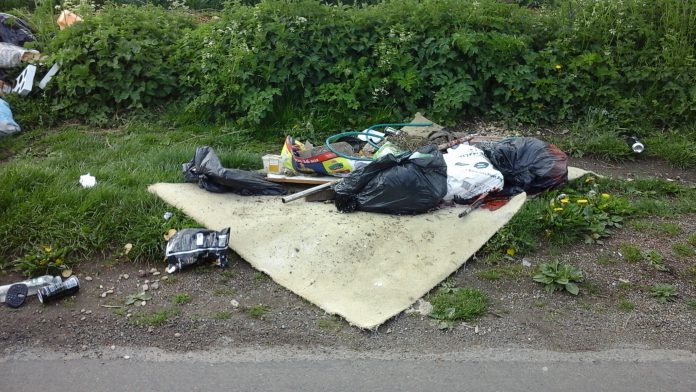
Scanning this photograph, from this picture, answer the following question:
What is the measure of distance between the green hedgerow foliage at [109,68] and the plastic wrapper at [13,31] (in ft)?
2.66

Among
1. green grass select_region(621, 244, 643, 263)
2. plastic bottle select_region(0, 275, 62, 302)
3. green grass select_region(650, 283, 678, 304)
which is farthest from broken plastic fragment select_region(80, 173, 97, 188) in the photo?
green grass select_region(650, 283, 678, 304)

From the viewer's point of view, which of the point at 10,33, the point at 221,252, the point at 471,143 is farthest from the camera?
the point at 10,33

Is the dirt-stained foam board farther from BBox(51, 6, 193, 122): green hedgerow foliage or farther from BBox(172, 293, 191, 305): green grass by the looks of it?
BBox(51, 6, 193, 122): green hedgerow foliage

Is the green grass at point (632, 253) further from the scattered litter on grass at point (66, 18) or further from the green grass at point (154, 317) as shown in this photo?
the scattered litter on grass at point (66, 18)

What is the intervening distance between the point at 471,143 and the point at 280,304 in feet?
8.71

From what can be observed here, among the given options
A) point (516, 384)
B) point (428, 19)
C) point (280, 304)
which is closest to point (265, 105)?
point (428, 19)

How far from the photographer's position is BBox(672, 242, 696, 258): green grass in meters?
4.64

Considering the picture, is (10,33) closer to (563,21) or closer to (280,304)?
(280,304)

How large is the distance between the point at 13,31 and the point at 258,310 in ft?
18.1

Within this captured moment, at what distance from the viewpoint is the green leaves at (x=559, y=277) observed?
14.1 ft

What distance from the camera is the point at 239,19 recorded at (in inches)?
271

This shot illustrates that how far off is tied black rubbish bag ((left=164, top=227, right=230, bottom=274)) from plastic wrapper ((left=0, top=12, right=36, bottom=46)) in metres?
4.43

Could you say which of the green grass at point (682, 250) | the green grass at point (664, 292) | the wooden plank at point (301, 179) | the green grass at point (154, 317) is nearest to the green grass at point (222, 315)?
the green grass at point (154, 317)

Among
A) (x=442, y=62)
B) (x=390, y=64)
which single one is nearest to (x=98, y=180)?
(x=390, y=64)
